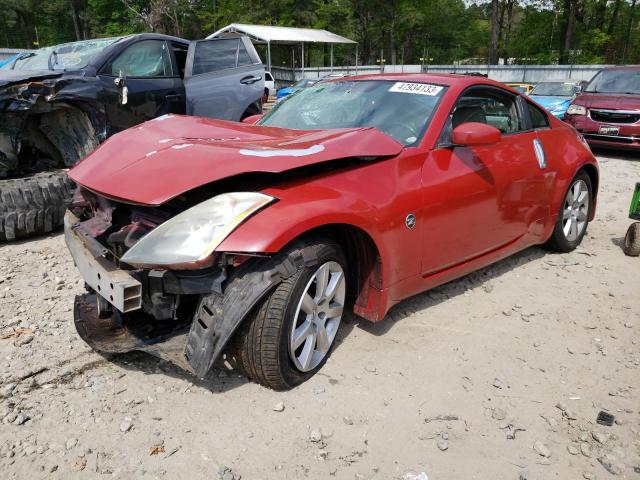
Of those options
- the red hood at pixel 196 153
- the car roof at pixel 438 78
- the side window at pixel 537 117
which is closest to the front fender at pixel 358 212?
the red hood at pixel 196 153

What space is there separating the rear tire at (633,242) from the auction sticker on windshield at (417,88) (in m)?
2.51

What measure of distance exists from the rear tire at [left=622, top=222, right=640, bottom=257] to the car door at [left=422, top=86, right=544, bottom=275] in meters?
1.16

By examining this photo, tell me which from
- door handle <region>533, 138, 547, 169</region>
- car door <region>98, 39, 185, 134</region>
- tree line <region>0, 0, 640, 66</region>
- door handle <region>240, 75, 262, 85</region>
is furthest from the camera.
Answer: tree line <region>0, 0, 640, 66</region>

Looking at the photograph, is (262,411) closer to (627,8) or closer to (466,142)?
(466,142)

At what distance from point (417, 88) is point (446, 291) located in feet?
4.77

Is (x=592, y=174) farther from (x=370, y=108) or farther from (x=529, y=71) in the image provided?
(x=529, y=71)

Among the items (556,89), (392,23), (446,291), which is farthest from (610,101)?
(392,23)

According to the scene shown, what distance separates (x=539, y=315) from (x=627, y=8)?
48.2 m

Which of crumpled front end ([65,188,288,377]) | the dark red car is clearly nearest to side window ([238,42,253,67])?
crumpled front end ([65,188,288,377])

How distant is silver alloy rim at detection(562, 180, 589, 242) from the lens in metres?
4.50

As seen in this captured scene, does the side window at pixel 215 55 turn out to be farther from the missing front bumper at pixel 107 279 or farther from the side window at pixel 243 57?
the missing front bumper at pixel 107 279

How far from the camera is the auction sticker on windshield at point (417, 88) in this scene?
133 inches

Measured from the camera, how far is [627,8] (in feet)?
136

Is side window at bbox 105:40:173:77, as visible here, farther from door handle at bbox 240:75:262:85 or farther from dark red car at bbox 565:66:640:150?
dark red car at bbox 565:66:640:150
